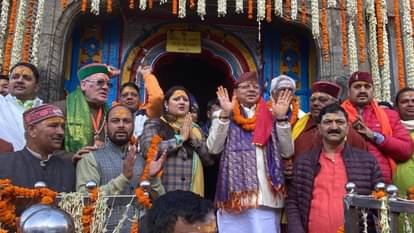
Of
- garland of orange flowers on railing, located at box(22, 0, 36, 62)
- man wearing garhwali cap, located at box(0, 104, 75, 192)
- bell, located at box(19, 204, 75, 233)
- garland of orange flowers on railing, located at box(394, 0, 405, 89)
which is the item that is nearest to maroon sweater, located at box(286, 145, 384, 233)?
man wearing garhwali cap, located at box(0, 104, 75, 192)

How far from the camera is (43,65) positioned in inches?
265

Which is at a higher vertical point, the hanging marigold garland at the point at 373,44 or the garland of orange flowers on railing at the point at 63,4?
the garland of orange flowers on railing at the point at 63,4

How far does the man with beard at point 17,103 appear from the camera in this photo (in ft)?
15.1

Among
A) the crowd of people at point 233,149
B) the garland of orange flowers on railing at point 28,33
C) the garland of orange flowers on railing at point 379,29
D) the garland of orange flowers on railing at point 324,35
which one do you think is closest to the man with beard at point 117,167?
the crowd of people at point 233,149

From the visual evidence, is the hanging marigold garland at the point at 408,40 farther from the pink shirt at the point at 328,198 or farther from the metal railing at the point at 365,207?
the metal railing at the point at 365,207

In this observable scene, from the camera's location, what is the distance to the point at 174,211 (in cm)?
227

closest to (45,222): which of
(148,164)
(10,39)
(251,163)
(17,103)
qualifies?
(148,164)

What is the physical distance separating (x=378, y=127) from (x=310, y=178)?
0.96 m

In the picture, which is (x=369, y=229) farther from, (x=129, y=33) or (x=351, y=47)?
(x=129, y=33)

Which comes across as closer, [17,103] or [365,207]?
[365,207]

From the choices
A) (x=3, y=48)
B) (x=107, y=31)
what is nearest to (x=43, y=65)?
(x=3, y=48)

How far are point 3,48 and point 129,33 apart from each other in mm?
1837

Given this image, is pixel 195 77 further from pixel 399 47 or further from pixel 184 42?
pixel 399 47

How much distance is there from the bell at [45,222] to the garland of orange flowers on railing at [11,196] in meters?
0.73
